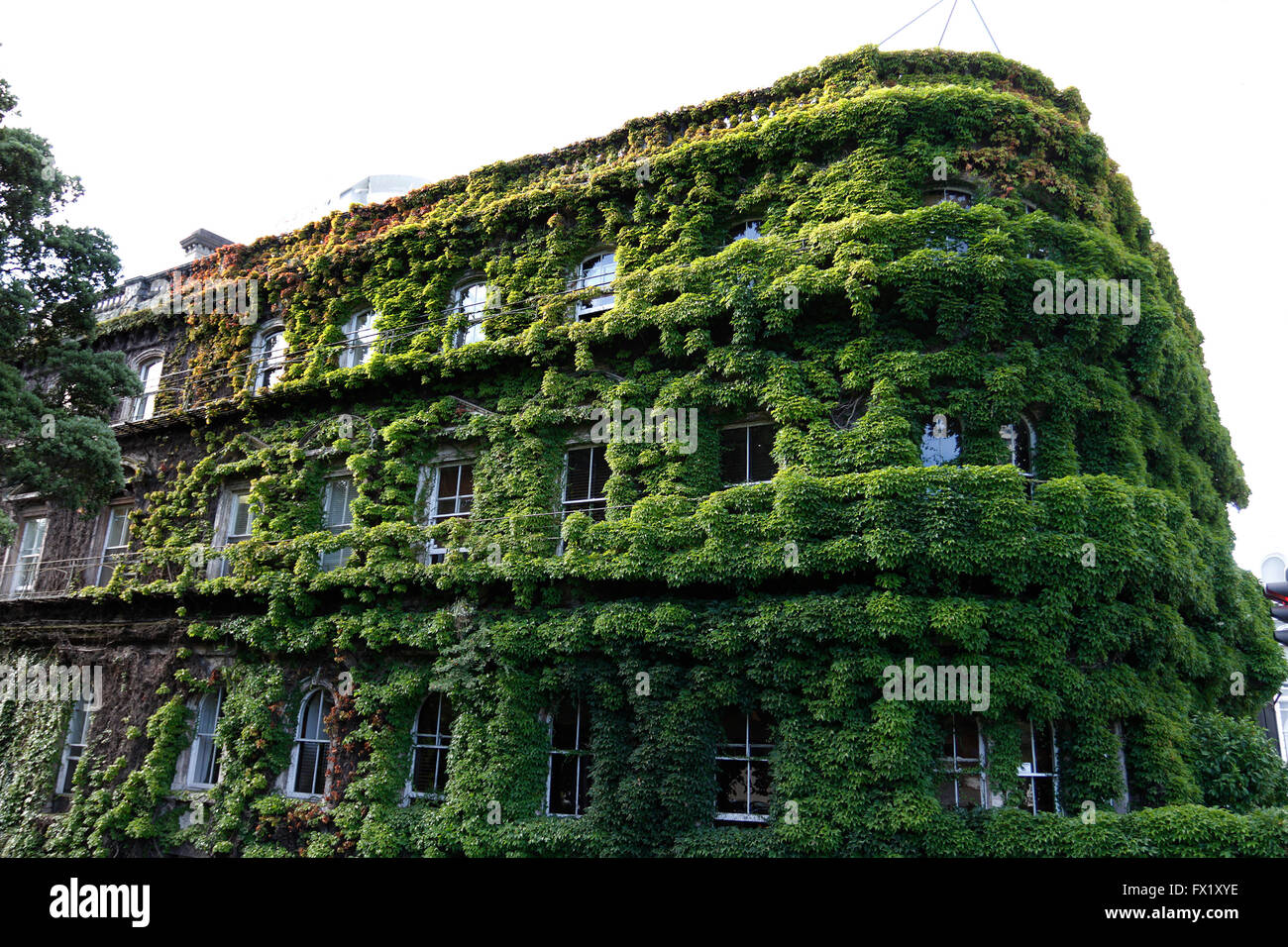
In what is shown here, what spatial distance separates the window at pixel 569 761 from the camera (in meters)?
14.1

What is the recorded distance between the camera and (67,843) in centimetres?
1681

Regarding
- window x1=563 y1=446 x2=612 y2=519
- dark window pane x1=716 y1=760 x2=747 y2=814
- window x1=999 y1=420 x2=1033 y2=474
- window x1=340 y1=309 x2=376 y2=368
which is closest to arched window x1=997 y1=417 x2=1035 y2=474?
window x1=999 y1=420 x2=1033 y2=474

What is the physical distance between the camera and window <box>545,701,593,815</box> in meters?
14.1

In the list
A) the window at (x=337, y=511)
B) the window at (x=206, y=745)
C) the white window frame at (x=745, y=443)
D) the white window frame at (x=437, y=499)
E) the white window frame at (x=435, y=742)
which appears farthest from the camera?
the window at (x=337, y=511)

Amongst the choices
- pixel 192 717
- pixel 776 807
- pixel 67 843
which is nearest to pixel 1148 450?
pixel 776 807

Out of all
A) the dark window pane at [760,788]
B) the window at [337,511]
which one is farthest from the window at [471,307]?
the dark window pane at [760,788]

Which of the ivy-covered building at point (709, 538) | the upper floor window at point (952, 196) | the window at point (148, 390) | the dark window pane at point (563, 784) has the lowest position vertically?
the dark window pane at point (563, 784)

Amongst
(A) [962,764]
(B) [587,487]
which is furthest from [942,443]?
(B) [587,487]

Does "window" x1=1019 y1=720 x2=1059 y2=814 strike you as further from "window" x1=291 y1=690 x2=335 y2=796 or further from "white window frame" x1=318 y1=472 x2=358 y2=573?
"white window frame" x1=318 y1=472 x2=358 y2=573

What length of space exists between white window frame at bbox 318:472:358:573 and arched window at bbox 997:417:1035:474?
39.6ft

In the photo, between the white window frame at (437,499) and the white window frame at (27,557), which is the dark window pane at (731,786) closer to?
the white window frame at (437,499)

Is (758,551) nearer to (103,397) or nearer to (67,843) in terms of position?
(103,397)

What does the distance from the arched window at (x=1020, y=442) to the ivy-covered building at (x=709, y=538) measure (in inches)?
2.6

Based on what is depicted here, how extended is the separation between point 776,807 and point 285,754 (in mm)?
9405
